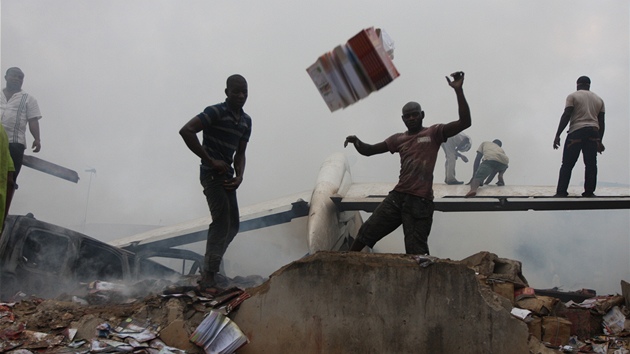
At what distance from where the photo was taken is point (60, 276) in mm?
4918

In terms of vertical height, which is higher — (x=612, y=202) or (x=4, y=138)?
(x=4, y=138)

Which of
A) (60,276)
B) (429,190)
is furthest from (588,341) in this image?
(60,276)

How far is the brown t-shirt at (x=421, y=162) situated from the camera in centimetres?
417

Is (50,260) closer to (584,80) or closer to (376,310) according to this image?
(376,310)

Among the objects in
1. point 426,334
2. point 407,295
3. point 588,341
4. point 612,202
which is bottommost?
point 588,341

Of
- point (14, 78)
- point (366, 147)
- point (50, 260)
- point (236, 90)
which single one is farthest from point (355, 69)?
point (14, 78)

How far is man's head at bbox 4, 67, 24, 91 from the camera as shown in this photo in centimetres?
547

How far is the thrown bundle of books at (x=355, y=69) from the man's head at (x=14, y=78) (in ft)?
13.2

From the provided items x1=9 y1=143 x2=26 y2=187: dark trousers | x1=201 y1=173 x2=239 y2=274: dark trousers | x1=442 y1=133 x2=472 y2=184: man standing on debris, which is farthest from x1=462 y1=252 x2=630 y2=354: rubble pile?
x1=442 y1=133 x2=472 y2=184: man standing on debris

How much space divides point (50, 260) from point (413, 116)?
12.8 feet

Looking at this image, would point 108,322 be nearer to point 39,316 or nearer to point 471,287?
point 39,316

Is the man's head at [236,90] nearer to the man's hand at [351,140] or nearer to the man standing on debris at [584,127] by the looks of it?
the man's hand at [351,140]

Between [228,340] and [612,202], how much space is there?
5.90m

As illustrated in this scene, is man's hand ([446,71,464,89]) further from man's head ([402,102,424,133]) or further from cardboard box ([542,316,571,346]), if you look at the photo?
cardboard box ([542,316,571,346])
